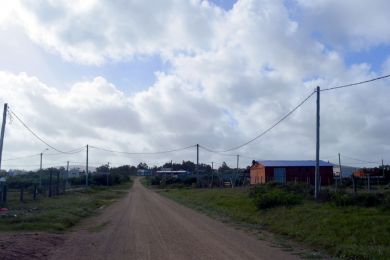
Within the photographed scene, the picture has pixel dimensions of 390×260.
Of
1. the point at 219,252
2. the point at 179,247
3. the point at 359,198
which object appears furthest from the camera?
the point at 359,198

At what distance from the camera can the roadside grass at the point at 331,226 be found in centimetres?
1364

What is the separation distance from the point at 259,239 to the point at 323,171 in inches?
2057

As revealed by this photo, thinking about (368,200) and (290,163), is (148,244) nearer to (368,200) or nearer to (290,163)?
(368,200)

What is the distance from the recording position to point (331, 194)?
2561 cm

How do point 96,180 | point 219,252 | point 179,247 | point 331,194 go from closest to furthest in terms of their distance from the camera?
point 219,252 < point 179,247 < point 331,194 < point 96,180

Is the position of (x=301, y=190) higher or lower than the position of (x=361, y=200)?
higher

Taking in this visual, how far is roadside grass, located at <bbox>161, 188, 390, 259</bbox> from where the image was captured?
13641mm

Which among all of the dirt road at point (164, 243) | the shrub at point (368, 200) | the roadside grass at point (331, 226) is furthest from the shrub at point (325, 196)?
the dirt road at point (164, 243)

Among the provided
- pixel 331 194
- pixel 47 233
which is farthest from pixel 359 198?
pixel 47 233

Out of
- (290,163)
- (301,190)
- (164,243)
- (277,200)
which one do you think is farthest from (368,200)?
(290,163)

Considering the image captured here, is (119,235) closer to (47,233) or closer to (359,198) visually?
(47,233)

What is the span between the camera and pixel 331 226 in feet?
57.5

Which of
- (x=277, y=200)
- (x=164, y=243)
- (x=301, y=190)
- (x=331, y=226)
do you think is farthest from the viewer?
(x=301, y=190)

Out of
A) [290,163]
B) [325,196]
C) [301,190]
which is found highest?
[290,163]
